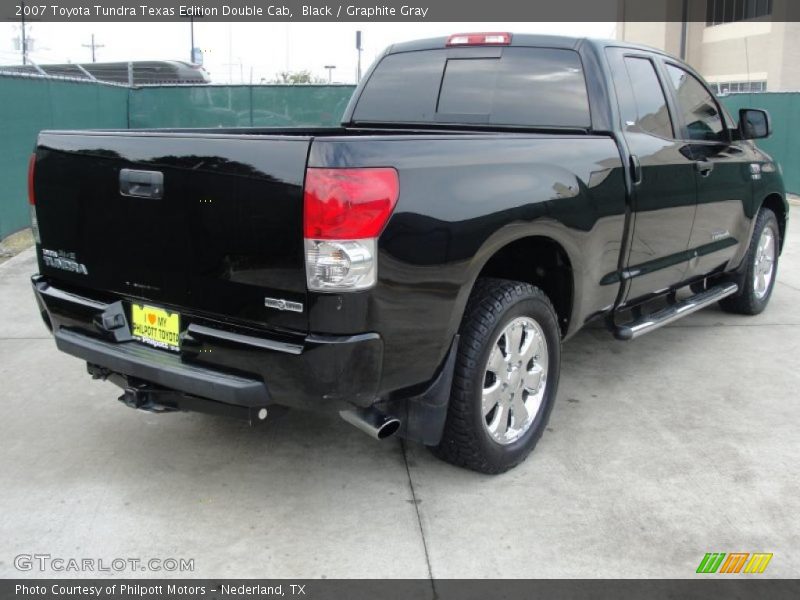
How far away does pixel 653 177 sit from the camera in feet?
14.3

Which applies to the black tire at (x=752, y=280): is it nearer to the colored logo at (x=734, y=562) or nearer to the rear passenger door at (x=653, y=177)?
the rear passenger door at (x=653, y=177)

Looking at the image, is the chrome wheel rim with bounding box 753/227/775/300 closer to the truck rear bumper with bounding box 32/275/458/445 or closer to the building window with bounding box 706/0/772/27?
the truck rear bumper with bounding box 32/275/458/445

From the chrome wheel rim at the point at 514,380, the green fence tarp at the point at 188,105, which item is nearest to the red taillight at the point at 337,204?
the chrome wheel rim at the point at 514,380

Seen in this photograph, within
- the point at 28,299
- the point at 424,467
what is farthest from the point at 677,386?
the point at 28,299

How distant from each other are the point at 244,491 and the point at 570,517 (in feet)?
4.45

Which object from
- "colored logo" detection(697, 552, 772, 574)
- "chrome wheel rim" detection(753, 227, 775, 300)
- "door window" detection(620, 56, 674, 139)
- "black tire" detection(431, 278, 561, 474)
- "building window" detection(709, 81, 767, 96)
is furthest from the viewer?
"building window" detection(709, 81, 767, 96)

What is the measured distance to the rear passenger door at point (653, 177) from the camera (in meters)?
4.30

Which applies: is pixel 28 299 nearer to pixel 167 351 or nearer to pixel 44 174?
pixel 44 174

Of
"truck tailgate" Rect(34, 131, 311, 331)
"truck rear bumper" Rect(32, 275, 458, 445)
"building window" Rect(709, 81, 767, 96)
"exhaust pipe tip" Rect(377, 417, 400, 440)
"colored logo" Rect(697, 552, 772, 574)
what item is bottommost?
"colored logo" Rect(697, 552, 772, 574)

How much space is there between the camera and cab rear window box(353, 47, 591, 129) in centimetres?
434

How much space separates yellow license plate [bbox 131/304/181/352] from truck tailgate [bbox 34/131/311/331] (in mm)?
47

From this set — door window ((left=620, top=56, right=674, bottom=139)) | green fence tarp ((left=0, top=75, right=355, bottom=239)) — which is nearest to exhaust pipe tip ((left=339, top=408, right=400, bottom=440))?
door window ((left=620, top=56, right=674, bottom=139))

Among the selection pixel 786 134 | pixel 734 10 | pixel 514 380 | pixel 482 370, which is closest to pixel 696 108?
pixel 514 380

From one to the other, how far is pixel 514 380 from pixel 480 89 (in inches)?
71.2
